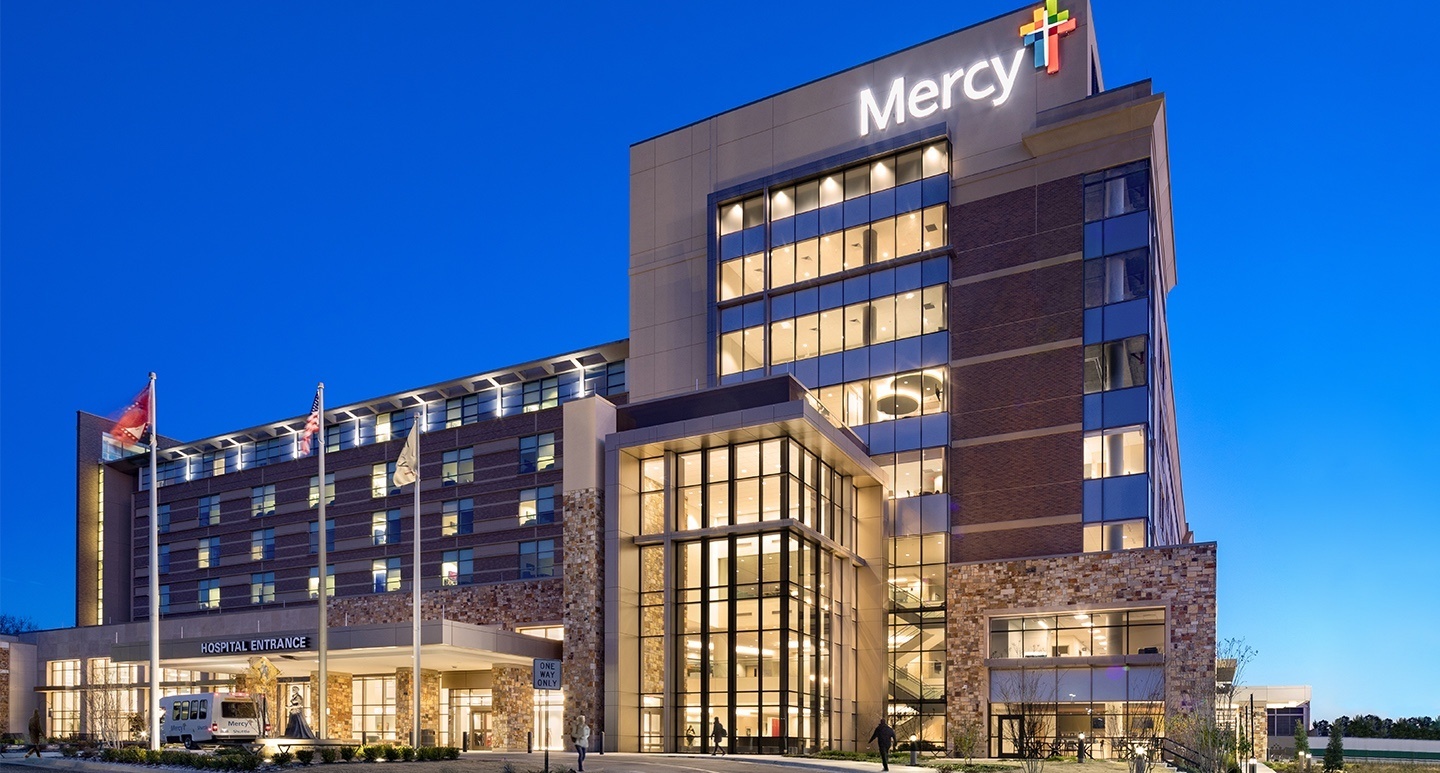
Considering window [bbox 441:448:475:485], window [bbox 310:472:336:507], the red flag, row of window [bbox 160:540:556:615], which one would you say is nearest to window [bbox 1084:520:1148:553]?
row of window [bbox 160:540:556:615]

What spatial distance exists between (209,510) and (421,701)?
Result: 121 feet

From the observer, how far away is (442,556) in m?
74.9

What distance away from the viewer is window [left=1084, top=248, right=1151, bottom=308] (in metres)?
53.4

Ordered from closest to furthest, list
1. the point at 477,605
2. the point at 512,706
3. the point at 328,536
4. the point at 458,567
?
the point at 512,706
the point at 477,605
the point at 458,567
the point at 328,536

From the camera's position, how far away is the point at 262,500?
85875mm

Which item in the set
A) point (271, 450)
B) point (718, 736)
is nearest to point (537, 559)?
point (718, 736)

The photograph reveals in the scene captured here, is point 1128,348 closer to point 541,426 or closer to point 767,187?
point 767,187

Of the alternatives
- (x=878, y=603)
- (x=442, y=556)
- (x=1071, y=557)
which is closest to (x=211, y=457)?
(x=442, y=556)

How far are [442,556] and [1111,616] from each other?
132 ft

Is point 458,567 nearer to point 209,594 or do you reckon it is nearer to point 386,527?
point 386,527

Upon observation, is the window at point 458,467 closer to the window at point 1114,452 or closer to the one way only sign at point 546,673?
the window at point 1114,452

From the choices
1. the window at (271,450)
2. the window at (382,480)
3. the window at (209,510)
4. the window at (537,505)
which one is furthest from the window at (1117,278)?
the window at (209,510)

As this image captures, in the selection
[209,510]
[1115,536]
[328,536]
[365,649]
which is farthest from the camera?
[209,510]

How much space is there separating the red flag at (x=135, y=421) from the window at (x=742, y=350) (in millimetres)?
30684
